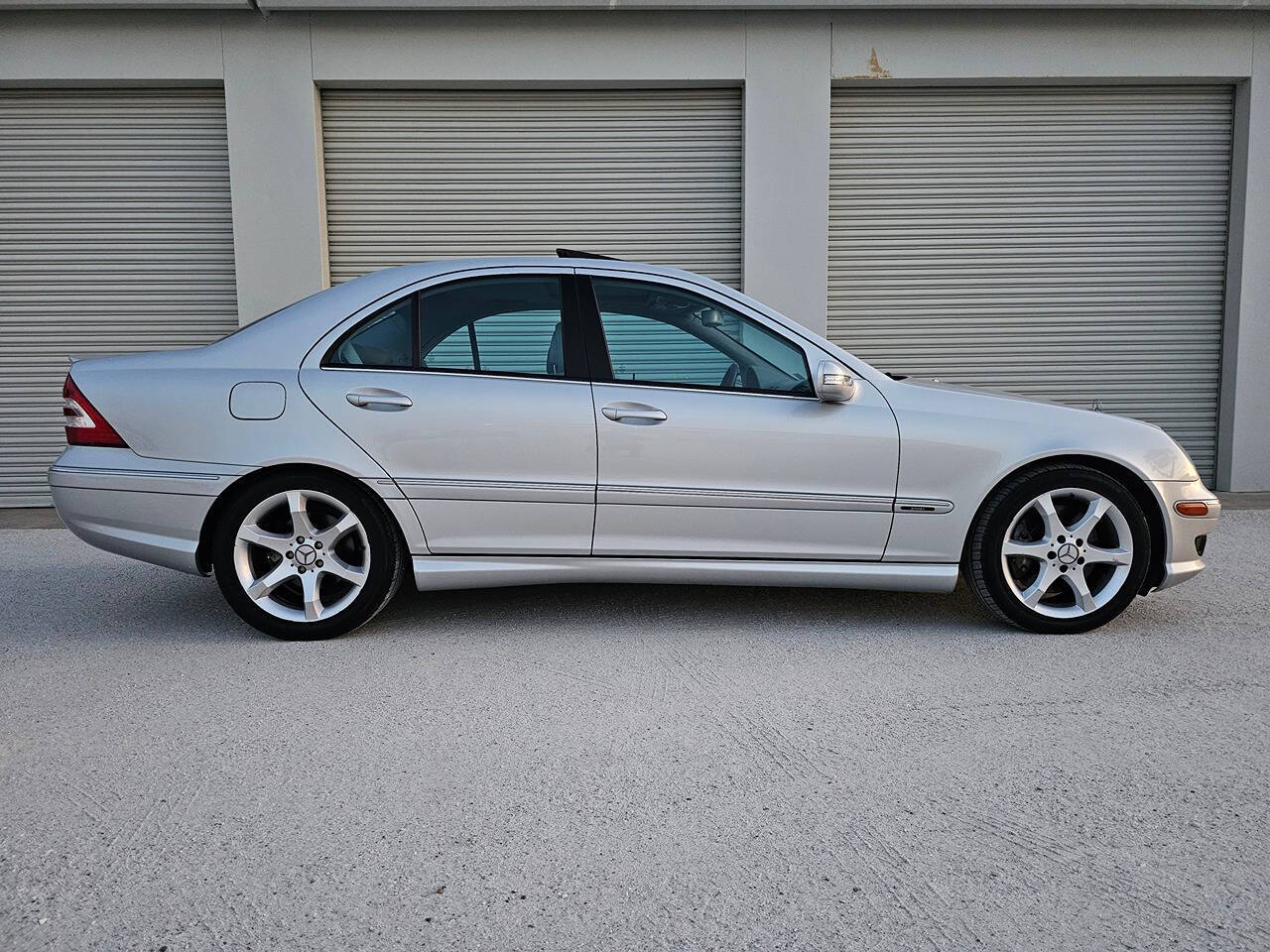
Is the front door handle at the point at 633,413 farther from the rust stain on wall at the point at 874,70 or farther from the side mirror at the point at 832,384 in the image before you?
the rust stain on wall at the point at 874,70

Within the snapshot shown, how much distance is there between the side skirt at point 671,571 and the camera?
4.04 meters

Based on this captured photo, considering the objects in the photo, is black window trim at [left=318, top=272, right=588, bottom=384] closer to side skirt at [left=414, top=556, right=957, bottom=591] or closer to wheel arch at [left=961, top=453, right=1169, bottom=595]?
side skirt at [left=414, top=556, right=957, bottom=591]

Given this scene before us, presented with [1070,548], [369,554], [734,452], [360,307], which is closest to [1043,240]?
[1070,548]

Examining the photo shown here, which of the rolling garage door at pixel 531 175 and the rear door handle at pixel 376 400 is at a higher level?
the rolling garage door at pixel 531 175

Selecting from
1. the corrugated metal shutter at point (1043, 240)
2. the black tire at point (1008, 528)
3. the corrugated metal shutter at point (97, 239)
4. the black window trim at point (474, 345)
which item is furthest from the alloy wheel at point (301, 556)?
the corrugated metal shutter at point (1043, 240)

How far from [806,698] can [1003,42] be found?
6246mm

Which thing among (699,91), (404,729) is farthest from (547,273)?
(699,91)

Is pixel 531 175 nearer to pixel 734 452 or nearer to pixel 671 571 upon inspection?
pixel 734 452

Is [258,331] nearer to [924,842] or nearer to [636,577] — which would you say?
[636,577]

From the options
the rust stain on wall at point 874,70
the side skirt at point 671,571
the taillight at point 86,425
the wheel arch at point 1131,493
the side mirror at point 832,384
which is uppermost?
the rust stain on wall at point 874,70

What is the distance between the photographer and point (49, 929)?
6.58ft

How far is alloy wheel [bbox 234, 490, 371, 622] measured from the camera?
13.0 feet

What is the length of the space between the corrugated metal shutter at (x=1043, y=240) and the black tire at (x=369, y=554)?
490 cm

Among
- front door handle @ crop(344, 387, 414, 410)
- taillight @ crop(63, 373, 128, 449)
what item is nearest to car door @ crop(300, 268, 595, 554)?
front door handle @ crop(344, 387, 414, 410)
